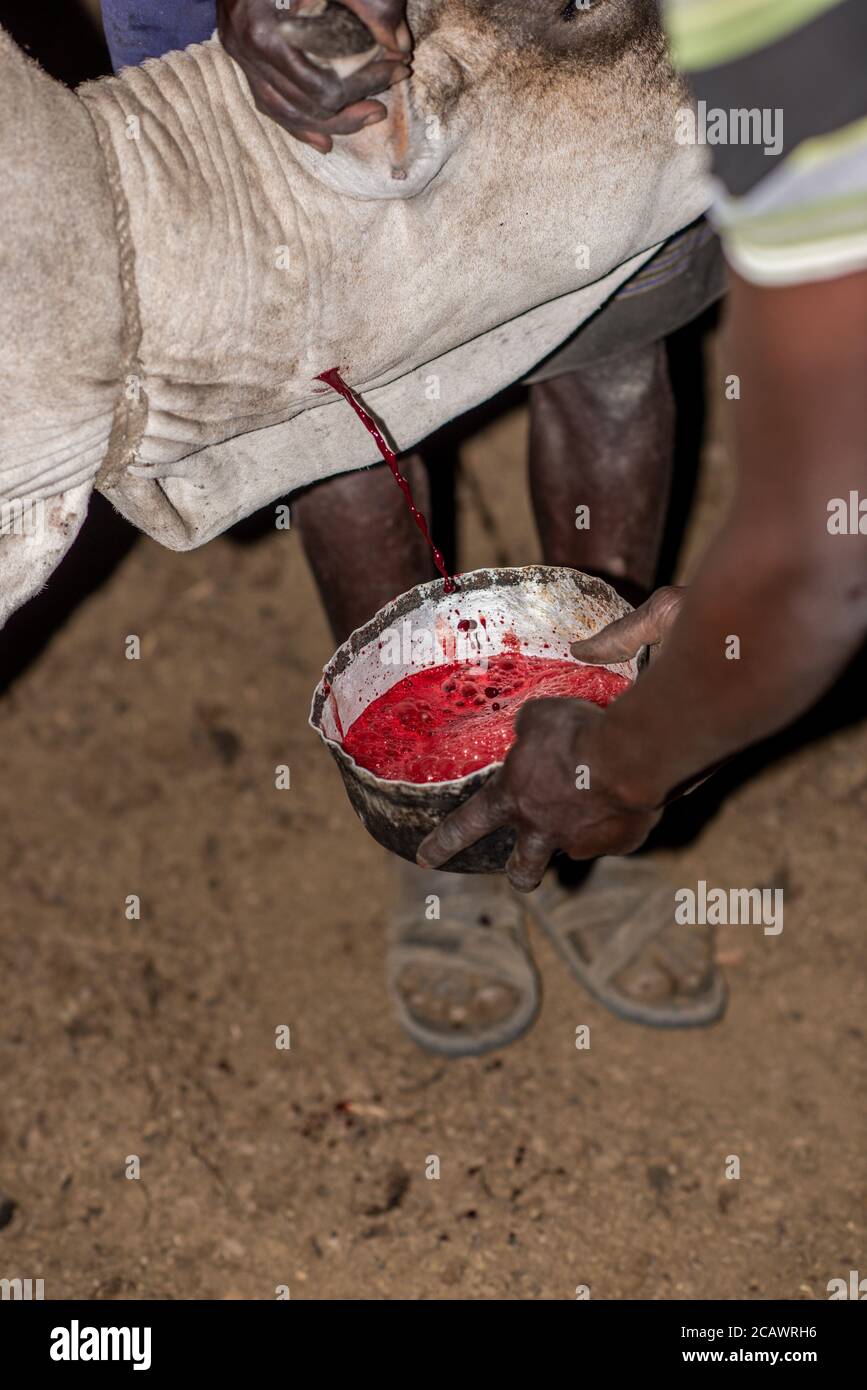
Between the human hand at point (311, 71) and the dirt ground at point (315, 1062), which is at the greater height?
the human hand at point (311, 71)

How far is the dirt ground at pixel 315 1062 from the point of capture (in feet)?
6.69

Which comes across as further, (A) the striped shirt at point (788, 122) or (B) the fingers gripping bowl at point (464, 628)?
(B) the fingers gripping bowl at point (464, 628)

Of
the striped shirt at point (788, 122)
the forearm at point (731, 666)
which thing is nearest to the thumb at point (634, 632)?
the forearm at point (731, 666)

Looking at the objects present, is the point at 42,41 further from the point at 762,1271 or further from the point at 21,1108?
the point at 762,1271

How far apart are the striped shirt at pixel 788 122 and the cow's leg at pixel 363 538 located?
104cm

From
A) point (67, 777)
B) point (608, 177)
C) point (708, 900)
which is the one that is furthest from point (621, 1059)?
point (608, 177)

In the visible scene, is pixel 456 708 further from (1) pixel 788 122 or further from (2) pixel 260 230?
(1) pixel 788 122

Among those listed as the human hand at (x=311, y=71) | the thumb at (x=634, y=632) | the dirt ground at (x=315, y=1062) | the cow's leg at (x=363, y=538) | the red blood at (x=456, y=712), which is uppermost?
the human hand at (x=311, y=71)

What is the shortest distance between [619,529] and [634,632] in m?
0.68

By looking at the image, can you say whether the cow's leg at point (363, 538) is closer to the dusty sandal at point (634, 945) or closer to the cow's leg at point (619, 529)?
the cow's leg at point (619, 529)

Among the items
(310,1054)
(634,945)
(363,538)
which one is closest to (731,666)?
(363,538)

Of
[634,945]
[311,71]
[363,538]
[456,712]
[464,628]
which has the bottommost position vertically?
[634,945]

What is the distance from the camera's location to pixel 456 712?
1688 millimetres

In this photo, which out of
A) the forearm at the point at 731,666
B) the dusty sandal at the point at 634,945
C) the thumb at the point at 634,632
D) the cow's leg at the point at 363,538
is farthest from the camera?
the dusty sandal at the point at 634,945
